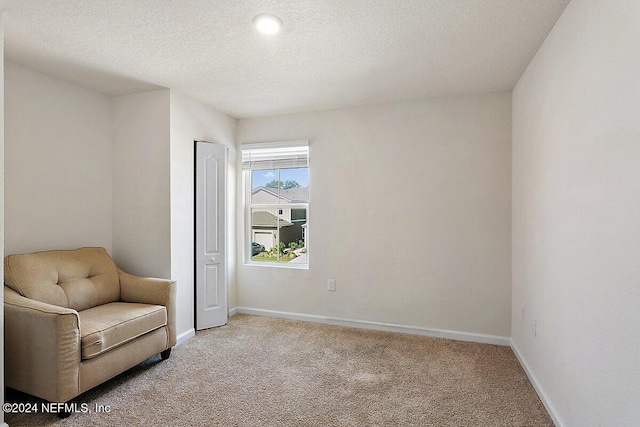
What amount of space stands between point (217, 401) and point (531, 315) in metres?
2.37

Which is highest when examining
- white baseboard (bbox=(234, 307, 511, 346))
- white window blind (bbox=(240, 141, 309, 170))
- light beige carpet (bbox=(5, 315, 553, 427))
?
white window blind (bbox=(240, 141, 309, 170))

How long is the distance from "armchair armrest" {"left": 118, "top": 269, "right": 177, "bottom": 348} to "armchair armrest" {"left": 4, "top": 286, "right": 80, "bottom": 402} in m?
0.81

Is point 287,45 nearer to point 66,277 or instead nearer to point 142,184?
point 142,184

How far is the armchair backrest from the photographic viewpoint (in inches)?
99.1

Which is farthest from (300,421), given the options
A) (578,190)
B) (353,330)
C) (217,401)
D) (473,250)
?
(473,250)

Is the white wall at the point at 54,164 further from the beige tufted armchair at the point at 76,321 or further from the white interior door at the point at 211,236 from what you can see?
the white interior door at the point at 211,236

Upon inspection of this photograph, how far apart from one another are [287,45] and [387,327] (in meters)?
2.89

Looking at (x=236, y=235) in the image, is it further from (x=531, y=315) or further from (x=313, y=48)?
(x=531, y=315)

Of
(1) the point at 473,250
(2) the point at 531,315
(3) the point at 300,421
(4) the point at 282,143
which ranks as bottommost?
(3) the point at 300,421

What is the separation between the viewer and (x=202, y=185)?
3.66 metres

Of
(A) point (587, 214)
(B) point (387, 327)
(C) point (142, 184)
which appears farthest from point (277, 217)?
(A) point (587, 214)

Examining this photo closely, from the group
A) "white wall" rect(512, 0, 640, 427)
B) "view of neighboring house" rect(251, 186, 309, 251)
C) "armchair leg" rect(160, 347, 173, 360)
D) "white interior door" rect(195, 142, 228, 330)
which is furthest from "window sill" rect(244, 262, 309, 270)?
"white wall" rect(512, 0, 640, 427)

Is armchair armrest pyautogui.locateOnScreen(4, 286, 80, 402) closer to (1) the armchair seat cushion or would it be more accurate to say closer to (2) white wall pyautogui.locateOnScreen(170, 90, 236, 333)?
(1) the armchair seat cushion

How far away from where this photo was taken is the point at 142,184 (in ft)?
11.1
